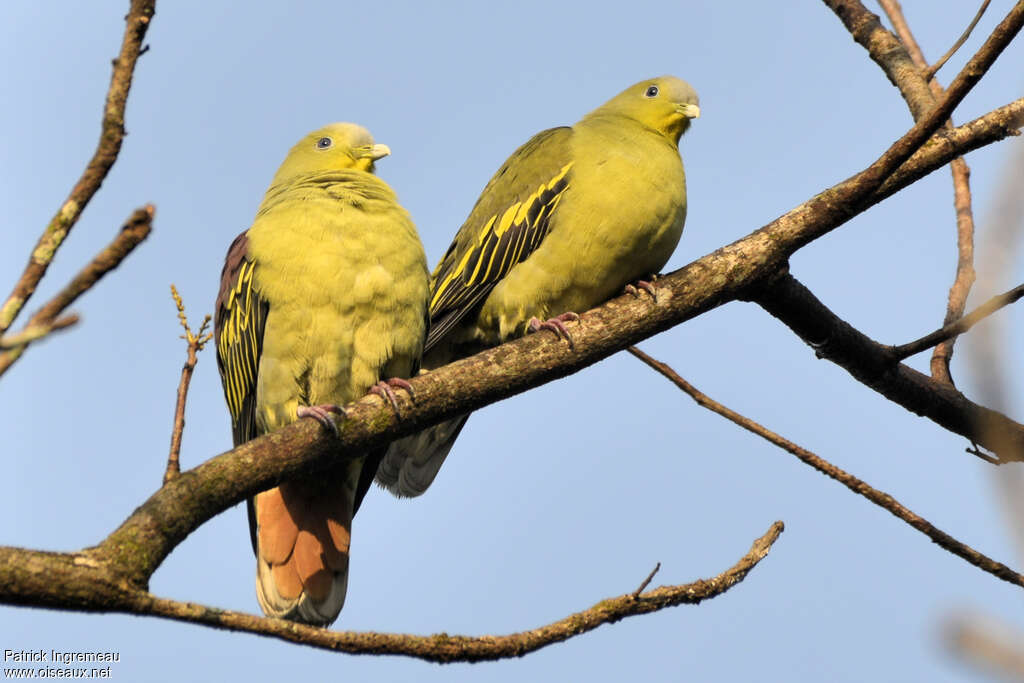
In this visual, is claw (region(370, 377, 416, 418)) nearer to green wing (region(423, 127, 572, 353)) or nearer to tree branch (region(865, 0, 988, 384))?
green wing (region(423, 127, 572, 353))

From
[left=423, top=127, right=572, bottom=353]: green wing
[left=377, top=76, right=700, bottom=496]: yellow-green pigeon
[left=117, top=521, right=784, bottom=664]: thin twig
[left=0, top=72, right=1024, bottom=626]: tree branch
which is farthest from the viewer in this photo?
[left=423, top=127, right=572, bottom=353]: green wing

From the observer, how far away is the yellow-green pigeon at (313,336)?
4719 mm

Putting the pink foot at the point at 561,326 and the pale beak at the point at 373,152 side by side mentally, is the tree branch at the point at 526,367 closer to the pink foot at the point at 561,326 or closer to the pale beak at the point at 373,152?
the pink foot at the point at 561,326

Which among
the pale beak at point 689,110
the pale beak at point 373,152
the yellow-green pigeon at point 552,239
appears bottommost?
the yellow-green pigeon at point 552,239

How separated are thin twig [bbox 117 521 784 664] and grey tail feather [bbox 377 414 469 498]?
2.52 m

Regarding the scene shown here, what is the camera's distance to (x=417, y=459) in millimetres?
5672

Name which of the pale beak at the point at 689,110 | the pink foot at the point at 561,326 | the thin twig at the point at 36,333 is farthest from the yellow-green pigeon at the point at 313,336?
the thin twig at the point at 36,333

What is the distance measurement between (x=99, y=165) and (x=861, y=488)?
2508mm

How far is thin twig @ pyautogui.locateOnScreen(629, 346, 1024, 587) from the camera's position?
3248 mm

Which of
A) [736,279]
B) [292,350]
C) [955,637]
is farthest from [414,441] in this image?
[955,637]

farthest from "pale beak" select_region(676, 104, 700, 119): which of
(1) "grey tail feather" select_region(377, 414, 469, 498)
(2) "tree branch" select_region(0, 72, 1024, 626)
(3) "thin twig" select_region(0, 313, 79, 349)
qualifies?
(3) "thin twig" select_region(0, 313, 79, 349)

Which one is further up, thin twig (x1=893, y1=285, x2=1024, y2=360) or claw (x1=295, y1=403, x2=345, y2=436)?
thin twig (x1=893, y1=285, x2=1024, y2=360)

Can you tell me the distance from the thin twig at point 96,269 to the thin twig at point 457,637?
1028mm

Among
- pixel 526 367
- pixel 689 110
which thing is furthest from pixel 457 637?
pixel 689 110
